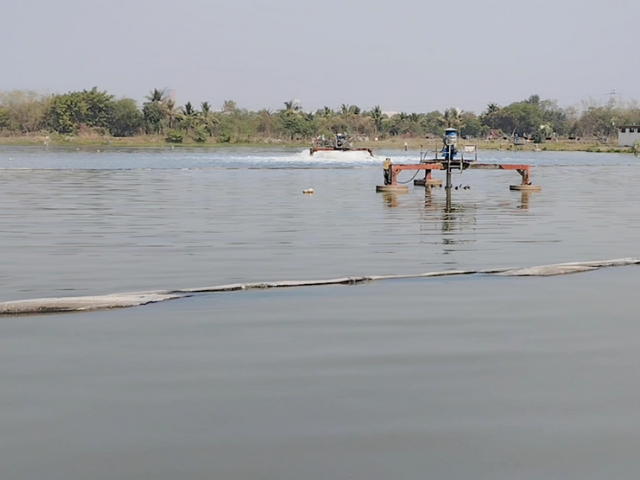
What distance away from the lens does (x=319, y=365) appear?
27.9ft

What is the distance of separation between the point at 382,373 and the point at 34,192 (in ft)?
95.9

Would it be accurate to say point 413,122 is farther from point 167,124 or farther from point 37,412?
point 37,412

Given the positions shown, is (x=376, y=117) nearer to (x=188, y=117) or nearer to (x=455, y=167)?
(x=188, y=117)

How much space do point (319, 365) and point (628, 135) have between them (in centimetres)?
14617

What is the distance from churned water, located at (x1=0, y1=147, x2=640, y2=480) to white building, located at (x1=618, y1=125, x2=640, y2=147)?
132829 millimetres

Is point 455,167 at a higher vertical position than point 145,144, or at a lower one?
higher

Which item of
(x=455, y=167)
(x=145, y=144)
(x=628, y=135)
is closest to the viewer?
(x=455, y=167)

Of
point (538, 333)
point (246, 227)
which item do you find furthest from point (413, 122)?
point (538, 333)

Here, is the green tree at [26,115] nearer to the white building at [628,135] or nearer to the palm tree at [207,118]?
the palm tree at [207,118]

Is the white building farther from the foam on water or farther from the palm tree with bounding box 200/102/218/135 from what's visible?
the foam on water

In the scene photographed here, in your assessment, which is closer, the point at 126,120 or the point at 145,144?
the point at 145,144

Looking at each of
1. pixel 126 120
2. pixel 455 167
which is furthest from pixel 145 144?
pixel 455 167

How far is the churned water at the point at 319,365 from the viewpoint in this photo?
6.17 meters

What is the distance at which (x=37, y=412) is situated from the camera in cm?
706
